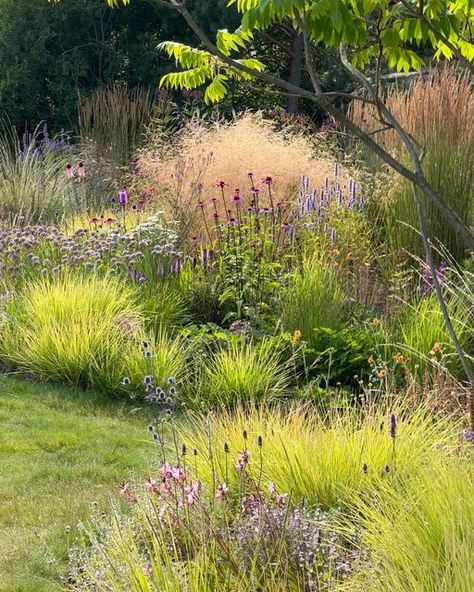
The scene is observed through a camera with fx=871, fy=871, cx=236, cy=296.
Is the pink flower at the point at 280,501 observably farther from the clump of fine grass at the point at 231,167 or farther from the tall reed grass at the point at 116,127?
the tall reed grass at the point at 116,127

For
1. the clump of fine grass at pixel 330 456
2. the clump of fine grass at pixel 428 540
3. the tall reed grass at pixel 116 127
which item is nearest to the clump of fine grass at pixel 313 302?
the clump of fine grass at pixel 330 456

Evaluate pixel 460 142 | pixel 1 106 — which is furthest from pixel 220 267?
pixel 1 106

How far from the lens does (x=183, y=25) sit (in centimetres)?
1888

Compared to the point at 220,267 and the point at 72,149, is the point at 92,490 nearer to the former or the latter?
the point at 220,267

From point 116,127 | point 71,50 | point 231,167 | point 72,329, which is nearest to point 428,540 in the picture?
point 72,329

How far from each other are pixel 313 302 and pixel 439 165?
2.49m

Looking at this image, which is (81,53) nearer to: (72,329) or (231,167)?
(231,167)

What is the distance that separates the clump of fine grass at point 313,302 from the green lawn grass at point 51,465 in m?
1.30

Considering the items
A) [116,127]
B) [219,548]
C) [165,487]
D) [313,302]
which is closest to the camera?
[219,548]

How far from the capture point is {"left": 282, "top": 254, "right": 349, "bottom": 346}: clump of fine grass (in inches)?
237

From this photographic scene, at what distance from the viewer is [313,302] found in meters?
6.10

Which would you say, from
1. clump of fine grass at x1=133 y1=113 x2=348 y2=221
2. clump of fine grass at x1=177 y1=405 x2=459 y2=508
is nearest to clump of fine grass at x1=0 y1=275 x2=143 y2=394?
clump of fine grass at x1=133 y1=113 x2=348 y2=221

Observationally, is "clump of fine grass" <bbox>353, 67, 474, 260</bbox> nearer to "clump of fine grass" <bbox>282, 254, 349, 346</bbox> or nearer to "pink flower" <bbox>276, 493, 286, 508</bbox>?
"clump of fine grass" <bbox>282, 254, 349, 346</bbox>

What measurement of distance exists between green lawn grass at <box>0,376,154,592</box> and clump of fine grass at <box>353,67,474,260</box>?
129 inches
